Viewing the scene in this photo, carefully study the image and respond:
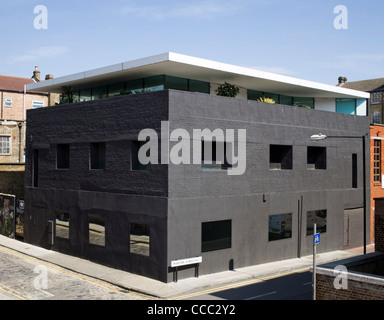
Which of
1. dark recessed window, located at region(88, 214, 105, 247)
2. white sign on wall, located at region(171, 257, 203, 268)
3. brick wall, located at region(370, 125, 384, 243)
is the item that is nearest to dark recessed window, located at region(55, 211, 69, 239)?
dark recessed window, located at region(88, 214, 105, 247)

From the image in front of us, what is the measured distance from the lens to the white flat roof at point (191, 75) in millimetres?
21364

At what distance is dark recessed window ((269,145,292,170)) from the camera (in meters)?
25.2

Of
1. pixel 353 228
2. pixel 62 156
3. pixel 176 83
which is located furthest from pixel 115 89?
pixel 353 228

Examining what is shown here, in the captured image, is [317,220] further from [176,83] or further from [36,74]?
[36,74]

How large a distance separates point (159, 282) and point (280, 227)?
8.30 metres

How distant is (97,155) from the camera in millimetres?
24047

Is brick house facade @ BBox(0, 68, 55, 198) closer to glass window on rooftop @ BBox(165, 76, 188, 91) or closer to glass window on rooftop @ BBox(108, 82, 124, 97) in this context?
glass window on rooftop @ BBox(108, 82, 124, 97)

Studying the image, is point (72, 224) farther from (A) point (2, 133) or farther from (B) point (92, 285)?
(A) point (2, 133)

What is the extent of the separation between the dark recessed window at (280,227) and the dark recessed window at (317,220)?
71.0 inches

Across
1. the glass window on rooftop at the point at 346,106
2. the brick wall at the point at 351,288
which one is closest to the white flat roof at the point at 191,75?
the glass window on rooftop at the point at 346,106

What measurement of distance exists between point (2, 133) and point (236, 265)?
30380 mm

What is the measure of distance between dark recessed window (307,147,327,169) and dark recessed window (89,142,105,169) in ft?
40.6

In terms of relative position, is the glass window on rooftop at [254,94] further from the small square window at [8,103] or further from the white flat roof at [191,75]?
the small square window at [8,103]

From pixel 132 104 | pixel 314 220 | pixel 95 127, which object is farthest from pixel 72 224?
pixel 314 220
